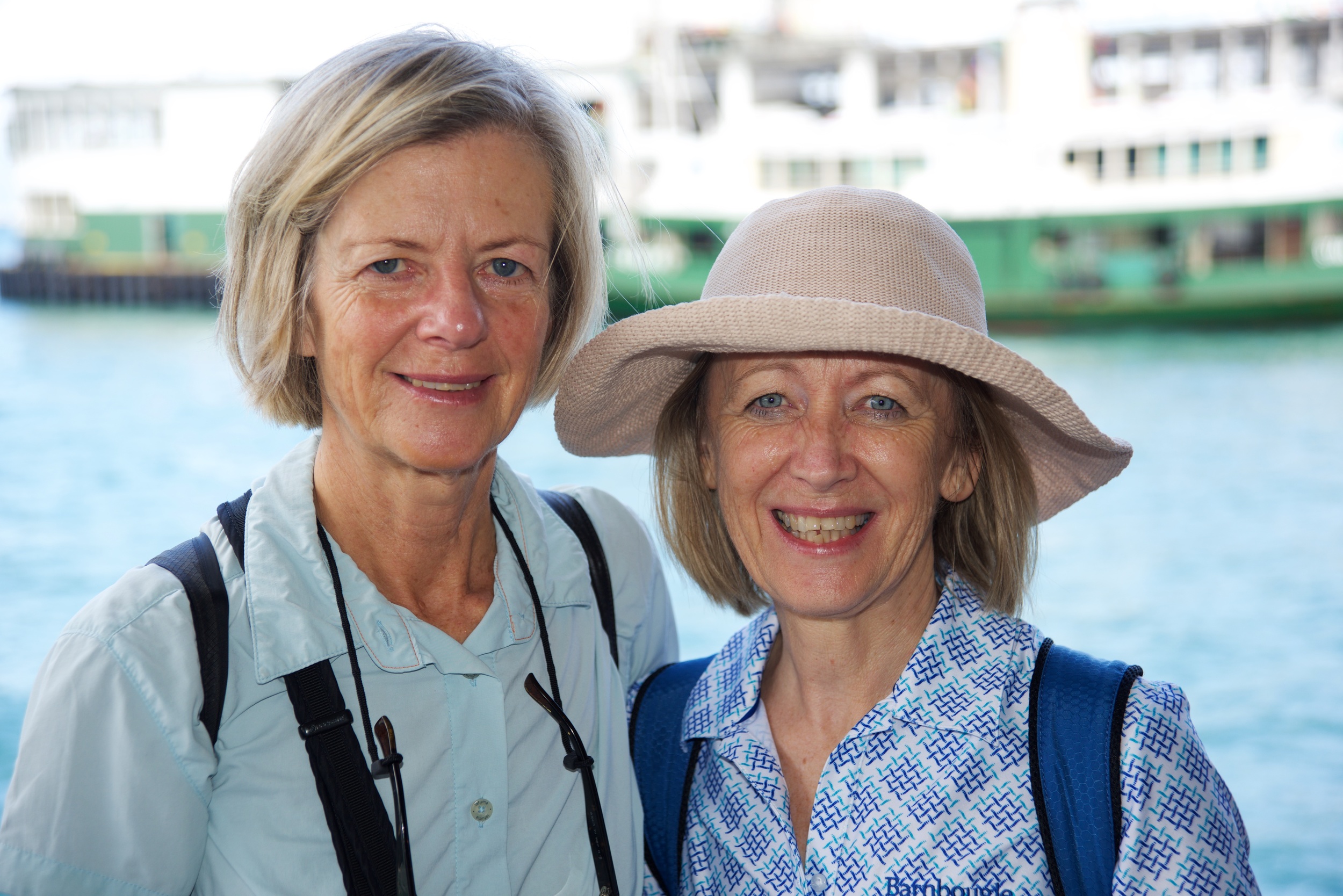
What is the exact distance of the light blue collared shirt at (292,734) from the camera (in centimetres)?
134

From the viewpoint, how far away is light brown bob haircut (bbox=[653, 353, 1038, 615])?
185cm

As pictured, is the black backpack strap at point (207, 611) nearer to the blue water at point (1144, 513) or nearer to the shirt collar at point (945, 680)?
the blue water at point (1144, 513)

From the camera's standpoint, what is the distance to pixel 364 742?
1.53 m

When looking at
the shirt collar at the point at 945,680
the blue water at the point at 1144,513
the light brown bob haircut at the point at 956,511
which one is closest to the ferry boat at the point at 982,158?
the blue water at the point at 1144,513

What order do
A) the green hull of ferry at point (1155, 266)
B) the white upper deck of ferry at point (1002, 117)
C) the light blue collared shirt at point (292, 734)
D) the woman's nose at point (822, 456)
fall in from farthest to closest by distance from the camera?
the white upper deck of ferry at point (1002, 117)
the green hull of ferry at point (1155, 266)
the woman's nose at point (822, 456)
the light blue collared shirt at point (292, 734)

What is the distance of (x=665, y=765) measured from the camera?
1.88 metres

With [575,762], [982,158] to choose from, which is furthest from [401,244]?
[982,158]

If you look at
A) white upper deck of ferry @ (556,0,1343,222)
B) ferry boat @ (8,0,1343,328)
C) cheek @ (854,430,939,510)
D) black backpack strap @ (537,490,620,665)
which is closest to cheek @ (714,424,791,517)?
cheek @ (854,430,939,510)

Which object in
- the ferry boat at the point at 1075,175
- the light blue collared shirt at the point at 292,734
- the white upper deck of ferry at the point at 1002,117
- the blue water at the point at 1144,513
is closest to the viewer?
the light blue collared shirt at the point at 292,734

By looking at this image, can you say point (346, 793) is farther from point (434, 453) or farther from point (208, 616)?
point (434, 453)

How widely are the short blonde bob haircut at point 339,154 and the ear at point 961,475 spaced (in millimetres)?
673

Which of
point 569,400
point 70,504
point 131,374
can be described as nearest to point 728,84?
point 131,374

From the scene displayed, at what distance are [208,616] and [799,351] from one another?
2.83 feet

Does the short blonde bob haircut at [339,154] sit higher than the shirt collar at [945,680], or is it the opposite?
the short blonde bob haircut at [339,154]
